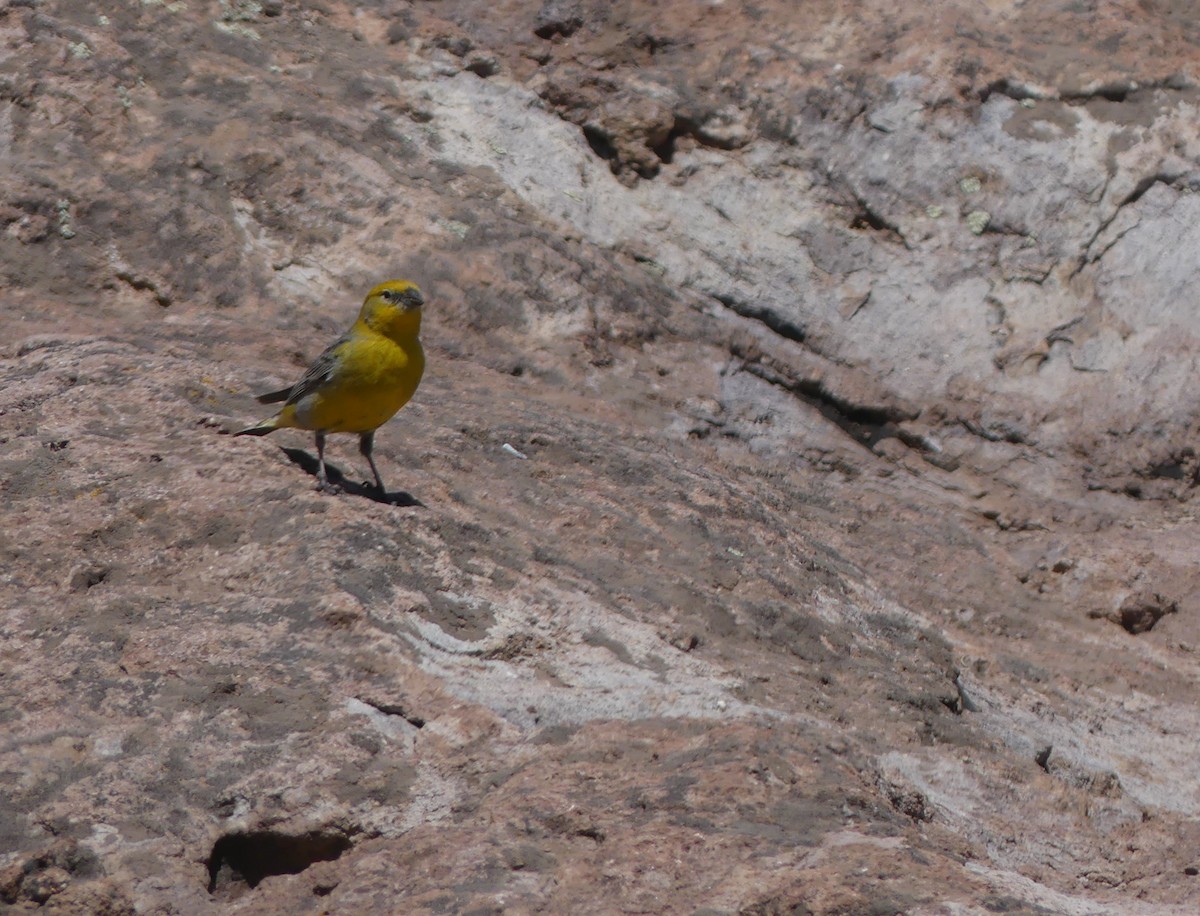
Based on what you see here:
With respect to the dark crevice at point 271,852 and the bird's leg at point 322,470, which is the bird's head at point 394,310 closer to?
the bird's leg at point 322,470

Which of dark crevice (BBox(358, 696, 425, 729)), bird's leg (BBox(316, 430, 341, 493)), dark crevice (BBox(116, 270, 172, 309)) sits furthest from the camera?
dark crevice (BBox(116, 270, 172, 309))

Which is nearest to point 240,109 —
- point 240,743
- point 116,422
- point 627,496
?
point 116,422

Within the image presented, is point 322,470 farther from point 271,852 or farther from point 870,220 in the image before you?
point 870,220

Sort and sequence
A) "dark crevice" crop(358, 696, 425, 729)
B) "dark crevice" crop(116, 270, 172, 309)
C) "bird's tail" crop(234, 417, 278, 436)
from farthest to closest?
"dark crevice" crop(116, 270, 172, 309)
"bird's tail" crop(234, 417, 278, 436)
"dark crevice" crop(358, 696, 425, 729)

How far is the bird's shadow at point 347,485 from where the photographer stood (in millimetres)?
5520

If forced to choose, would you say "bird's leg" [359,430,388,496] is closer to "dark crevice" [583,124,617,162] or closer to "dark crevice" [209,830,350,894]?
"dark crevice" [209,830,350,894]

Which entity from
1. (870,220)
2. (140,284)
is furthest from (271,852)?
(870,220)

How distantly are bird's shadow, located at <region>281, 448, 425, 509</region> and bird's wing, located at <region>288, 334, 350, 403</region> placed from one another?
0.74ft

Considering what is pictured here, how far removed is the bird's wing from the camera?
5.75m

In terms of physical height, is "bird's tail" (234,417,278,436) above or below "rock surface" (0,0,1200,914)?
below

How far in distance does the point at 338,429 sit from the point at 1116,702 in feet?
11.4

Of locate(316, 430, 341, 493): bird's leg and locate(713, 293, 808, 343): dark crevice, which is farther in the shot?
locate(713, 293, 808, 343): dark crevice

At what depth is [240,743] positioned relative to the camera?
163 inches

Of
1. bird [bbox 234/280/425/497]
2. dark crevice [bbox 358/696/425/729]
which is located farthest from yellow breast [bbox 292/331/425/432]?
dark crevice [bbox 358/696/425/729]
